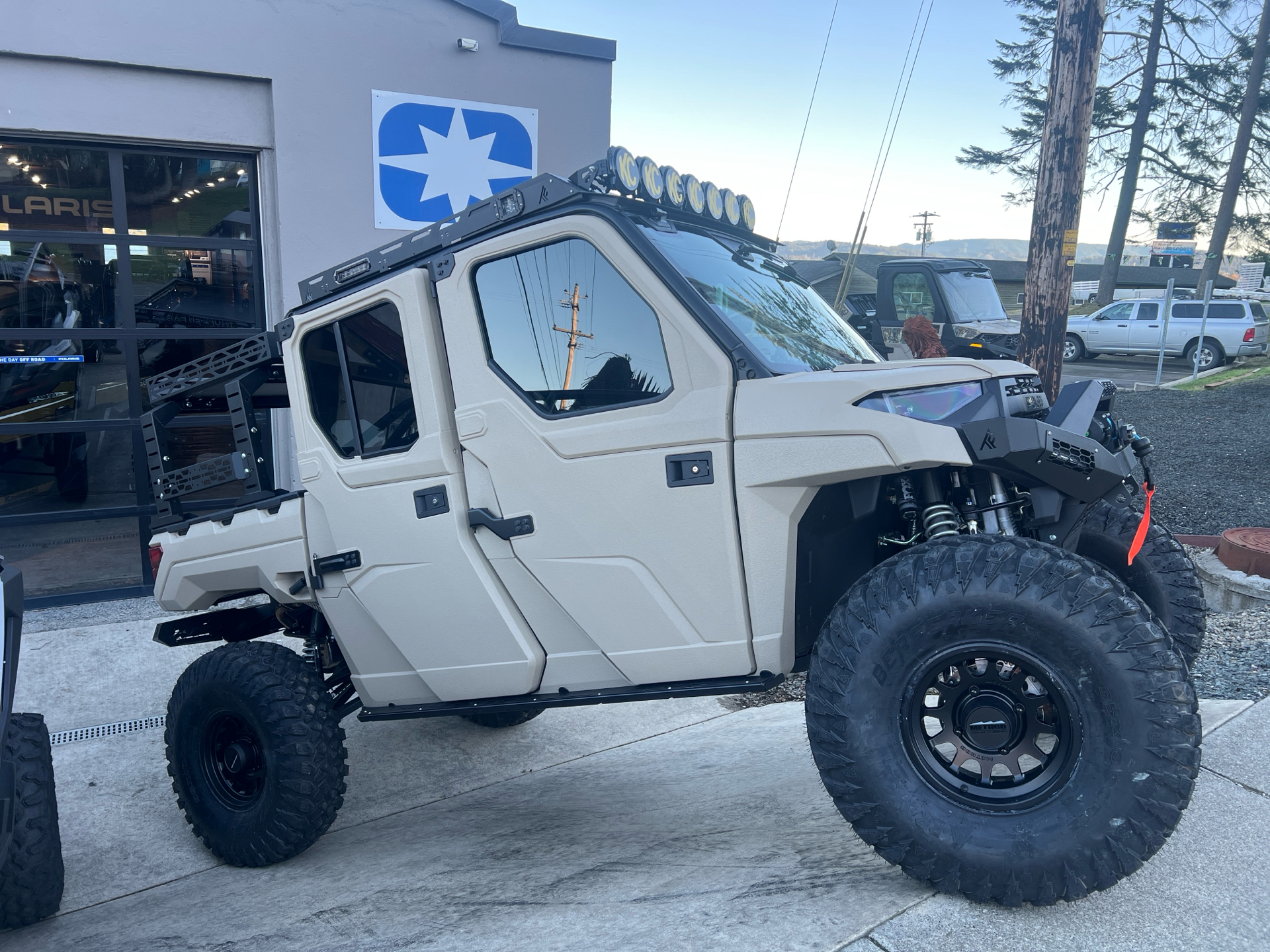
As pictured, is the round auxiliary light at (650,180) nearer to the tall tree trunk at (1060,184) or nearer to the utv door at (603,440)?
the utv door at (603,440)

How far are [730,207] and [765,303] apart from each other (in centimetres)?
54

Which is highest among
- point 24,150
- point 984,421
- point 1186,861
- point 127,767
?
point 24,150

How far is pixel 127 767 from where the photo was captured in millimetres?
4992

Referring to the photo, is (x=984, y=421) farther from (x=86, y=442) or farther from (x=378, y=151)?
(x=86, y=442)

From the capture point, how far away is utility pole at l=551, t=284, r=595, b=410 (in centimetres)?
314

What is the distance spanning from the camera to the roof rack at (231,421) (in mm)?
4043

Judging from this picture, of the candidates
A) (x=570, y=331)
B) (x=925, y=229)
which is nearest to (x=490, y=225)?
(x=570, y=331)

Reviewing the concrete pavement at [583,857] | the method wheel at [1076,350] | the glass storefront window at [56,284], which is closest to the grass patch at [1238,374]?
the method wheel at [1076,350]

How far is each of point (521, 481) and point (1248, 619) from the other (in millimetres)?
4553

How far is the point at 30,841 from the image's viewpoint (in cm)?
340

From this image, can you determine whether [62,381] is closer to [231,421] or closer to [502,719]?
[231,421]

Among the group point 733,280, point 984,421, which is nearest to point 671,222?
point 733,280

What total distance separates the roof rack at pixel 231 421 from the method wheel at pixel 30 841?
108 cm

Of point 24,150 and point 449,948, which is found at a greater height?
point 24,150
